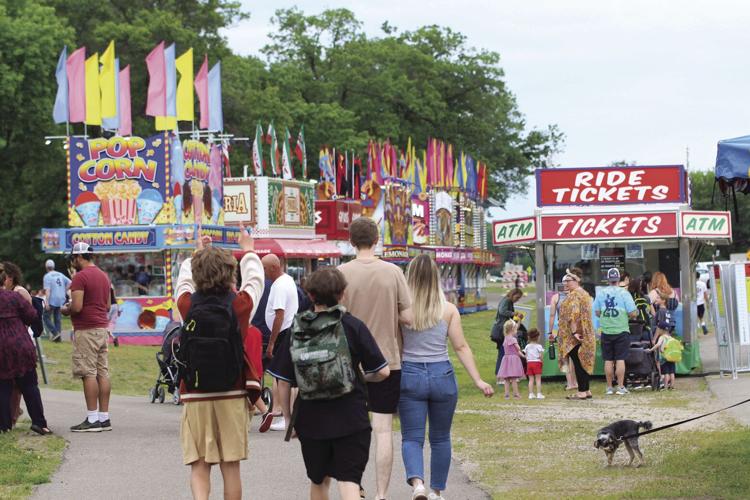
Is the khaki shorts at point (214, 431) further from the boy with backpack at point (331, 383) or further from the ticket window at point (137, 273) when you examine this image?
the ticket window at point (137, 273)

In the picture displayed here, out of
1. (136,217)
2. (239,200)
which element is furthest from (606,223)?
(239,200)

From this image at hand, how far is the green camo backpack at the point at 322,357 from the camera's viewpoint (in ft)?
23.0

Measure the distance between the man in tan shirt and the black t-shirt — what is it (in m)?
1.06

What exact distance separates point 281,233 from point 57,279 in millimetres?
12842

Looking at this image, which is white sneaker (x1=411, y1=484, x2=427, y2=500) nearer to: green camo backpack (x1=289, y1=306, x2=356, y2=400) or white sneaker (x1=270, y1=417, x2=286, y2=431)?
green camo backpack (x1=289, y1=306, x2=356, y2=400)

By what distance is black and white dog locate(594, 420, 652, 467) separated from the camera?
10297mm

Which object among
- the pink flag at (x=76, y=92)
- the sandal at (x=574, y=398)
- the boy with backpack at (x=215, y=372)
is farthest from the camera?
the pink flag at (x=76, y=92)

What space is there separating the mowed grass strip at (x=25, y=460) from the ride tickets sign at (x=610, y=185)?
997 cm

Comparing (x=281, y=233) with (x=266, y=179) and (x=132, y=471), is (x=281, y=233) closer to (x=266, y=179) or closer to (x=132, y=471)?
(x=266, y=179)

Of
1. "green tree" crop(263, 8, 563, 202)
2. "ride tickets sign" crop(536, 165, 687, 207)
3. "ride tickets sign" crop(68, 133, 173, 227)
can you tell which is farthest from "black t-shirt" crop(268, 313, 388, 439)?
"green tree" crop(263, 8, 563, 202)

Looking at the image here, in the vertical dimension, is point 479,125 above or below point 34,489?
above

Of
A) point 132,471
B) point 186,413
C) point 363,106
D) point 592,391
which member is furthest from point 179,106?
point 363,106

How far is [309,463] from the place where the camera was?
7.23 metres

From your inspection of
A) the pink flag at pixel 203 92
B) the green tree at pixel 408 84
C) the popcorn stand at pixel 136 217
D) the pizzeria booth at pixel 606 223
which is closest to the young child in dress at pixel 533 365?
the pizzeria booth at pixel 606 223
